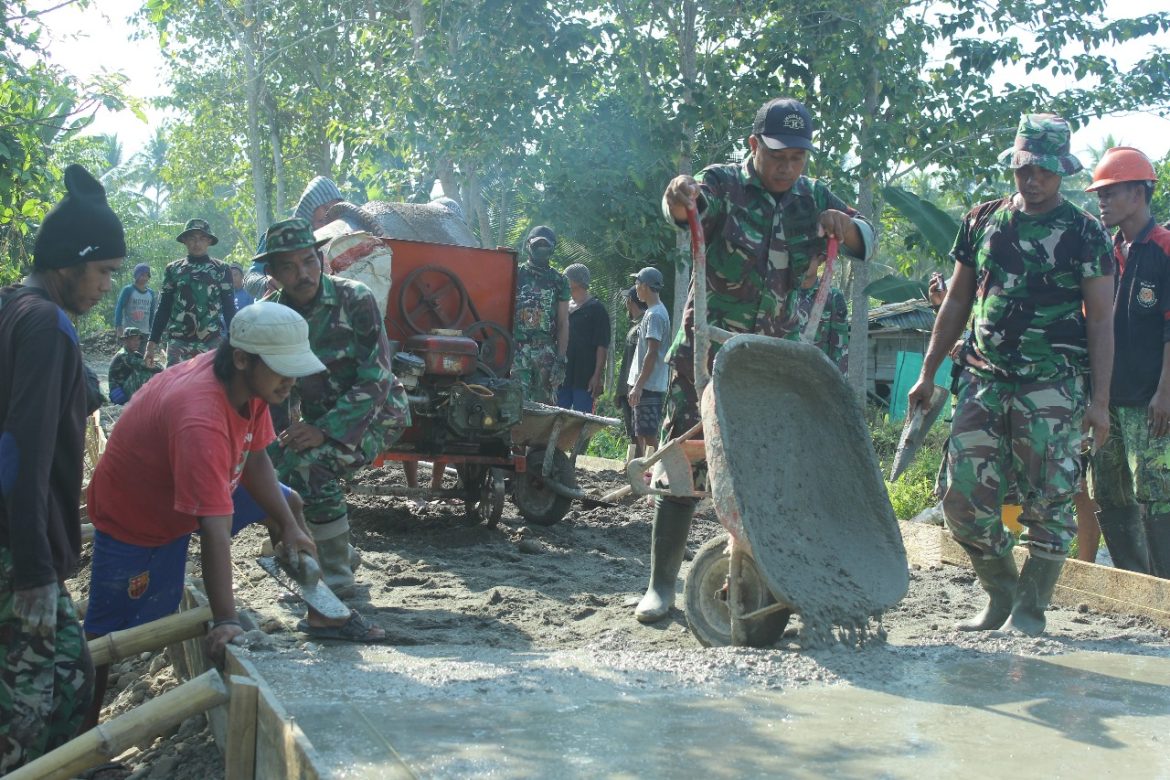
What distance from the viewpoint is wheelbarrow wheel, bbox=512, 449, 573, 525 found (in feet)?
26.0

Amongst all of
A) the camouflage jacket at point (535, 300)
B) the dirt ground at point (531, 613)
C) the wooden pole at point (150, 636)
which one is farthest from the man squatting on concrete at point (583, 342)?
the wooden pole at point (150, 636)

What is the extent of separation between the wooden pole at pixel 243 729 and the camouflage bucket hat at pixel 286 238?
2258 mm

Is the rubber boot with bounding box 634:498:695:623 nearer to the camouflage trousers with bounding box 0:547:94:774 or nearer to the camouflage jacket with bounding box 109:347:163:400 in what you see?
the camouflage trousers with bounding box 0:547:94:774

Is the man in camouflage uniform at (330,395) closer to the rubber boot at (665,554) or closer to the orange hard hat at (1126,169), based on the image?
the rubber boot at (665,554)

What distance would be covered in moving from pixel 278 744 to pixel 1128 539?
4.50 m

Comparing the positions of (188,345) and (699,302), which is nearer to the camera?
(699,302)

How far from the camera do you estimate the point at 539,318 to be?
980 cm

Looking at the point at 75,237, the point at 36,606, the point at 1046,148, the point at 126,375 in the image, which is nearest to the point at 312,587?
the point at 36,606

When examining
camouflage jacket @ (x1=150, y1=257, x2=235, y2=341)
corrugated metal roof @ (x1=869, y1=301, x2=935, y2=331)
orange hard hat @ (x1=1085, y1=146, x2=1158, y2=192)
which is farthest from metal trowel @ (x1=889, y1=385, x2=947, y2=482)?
corrugated metal roof @ (x1=869, y1=301, x2=935, y2=331)

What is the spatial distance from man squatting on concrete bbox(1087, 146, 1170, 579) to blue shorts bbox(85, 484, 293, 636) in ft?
13.9

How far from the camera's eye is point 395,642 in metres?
4.57

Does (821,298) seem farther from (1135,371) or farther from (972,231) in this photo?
(1135,371)

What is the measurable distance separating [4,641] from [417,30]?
15.4 m

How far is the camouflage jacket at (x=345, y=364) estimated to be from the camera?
5227mm
